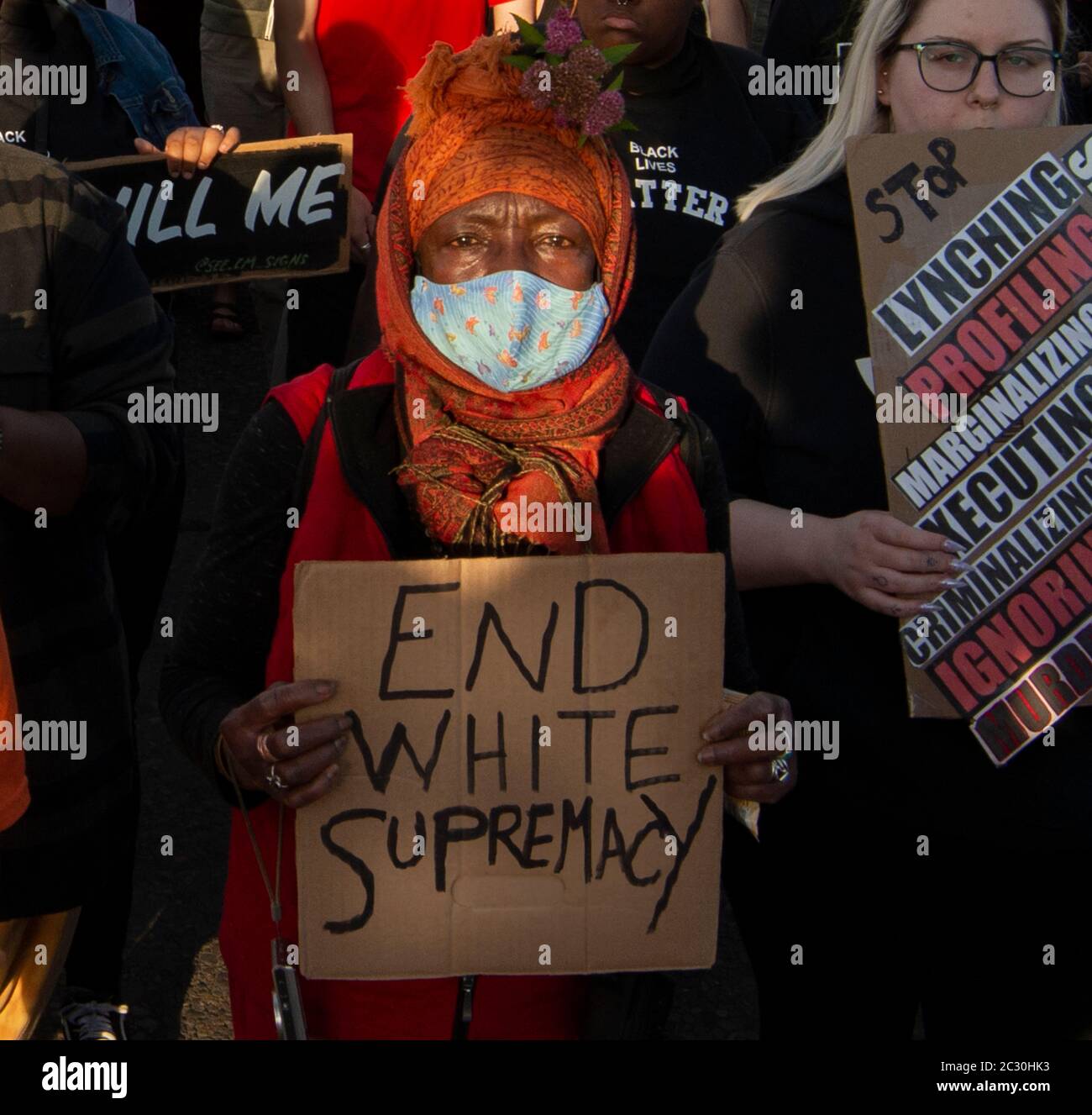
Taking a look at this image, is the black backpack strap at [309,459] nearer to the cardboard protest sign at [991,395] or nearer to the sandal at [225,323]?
the cardboard protest sign at [991,395]

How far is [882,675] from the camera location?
8.66ft

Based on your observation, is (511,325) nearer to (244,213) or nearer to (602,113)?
(602,113)

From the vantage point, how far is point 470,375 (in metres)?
2.26

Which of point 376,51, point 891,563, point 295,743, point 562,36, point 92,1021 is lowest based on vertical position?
point 92,1021

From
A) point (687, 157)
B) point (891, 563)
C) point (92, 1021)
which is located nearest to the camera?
point (891, 563)

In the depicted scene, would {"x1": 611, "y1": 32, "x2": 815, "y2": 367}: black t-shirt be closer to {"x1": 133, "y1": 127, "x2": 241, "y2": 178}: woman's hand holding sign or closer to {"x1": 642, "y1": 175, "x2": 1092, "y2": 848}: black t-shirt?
{"x1": 133, "y1": 127, "x2": 241, "y2": 178}: woman's hand holding sign

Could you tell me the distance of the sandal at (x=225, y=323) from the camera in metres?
7.22

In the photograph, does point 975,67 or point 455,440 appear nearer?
point 455,440

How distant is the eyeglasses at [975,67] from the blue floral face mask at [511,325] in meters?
0.75

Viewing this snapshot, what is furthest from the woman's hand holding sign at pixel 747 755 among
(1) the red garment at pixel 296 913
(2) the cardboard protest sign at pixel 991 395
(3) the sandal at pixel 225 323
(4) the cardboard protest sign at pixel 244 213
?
(3) the sandal at pixel 225 323

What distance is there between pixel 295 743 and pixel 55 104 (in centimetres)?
208

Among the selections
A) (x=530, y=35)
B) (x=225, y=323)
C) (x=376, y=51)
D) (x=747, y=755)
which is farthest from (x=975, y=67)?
(x=225, y=323)

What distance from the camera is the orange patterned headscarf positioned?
7.30ft
